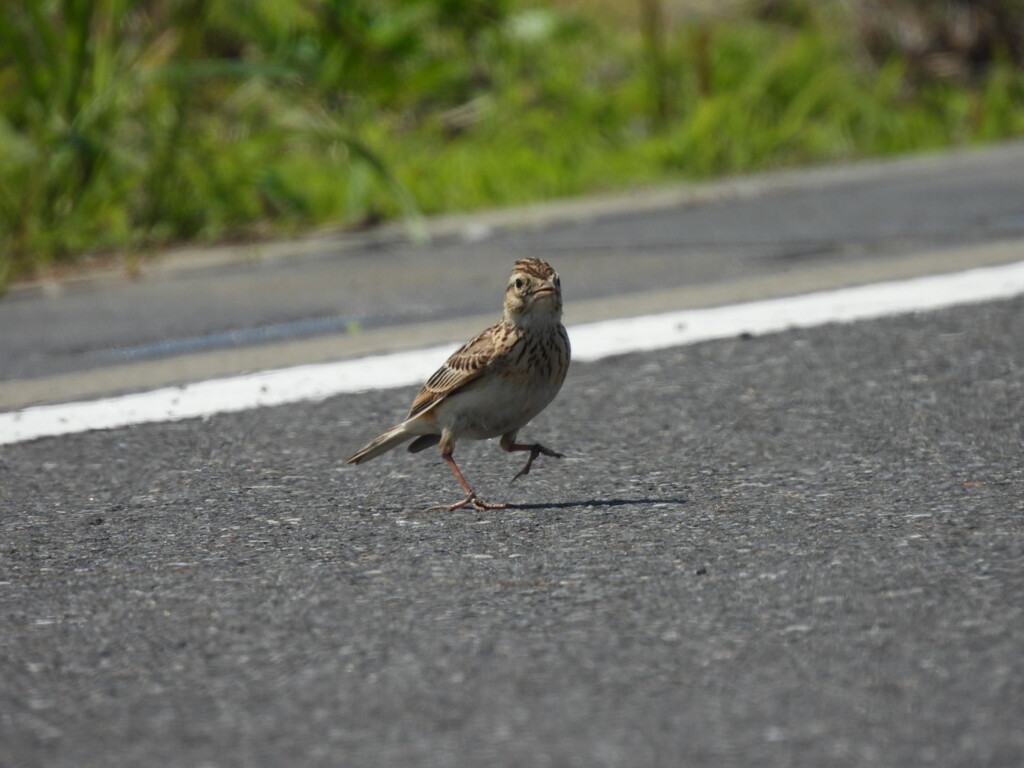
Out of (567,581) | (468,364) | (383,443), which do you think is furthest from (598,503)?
(567,581)

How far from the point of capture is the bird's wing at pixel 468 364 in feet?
14.6

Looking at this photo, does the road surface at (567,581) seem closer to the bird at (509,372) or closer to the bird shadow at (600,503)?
the bird shadow at (600,503)

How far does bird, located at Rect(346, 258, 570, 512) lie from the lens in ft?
14.5

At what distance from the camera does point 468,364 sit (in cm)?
450

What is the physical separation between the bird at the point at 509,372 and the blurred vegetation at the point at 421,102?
187 inches

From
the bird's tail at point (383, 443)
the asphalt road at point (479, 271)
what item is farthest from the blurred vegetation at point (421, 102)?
the bird's tail at point (383, 443)

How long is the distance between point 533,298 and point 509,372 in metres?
0.20

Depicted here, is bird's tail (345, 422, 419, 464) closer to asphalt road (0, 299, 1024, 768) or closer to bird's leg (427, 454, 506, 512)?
asphalt road (0, 299, 1024, 768)

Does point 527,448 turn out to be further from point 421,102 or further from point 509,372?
point 421,102

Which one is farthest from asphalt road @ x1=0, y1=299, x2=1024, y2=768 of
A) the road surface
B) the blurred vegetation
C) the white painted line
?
the blurred vegetation

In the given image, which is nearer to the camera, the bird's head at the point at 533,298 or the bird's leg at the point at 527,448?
the bird's head at the point at 533,298

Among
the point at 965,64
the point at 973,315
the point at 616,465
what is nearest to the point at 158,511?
the point at 616,465

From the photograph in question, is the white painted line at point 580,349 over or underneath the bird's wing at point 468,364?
underneath

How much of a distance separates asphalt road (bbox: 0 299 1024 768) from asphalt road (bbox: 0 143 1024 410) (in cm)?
130
